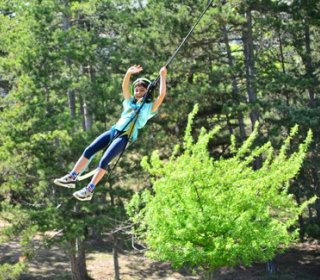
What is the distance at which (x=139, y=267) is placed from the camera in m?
21.7

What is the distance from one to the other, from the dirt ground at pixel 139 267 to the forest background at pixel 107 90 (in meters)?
1.80

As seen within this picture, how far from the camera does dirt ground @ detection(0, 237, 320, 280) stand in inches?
816

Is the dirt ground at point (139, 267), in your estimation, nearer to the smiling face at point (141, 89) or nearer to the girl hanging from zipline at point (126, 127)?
the girl hanging from zipline at point (126, 127)

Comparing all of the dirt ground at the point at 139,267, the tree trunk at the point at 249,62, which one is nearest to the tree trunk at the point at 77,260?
the dirt ground at the point at 139,267

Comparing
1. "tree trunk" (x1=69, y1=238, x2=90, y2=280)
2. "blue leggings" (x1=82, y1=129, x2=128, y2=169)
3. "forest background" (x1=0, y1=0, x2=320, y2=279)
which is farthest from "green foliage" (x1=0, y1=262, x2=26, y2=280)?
"blue leggings" (x1=82, y1=129, x2=128, y2=169)

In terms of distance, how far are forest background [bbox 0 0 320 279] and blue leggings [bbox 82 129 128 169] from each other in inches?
323

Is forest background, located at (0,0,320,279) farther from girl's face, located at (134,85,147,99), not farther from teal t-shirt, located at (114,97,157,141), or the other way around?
girl's face, located at (134,85,147,99)

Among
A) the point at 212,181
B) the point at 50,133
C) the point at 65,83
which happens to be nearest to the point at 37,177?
the point at 50,133

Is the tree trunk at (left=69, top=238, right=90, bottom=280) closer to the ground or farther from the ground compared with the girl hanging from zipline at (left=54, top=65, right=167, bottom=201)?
closer to the ground

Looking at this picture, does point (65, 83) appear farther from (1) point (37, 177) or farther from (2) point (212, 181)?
(2) point (212, 181)

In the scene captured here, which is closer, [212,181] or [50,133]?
[212,181]

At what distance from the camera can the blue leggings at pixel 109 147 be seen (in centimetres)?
686

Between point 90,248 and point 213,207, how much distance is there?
13.8 metres

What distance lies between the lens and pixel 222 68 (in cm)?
1933
